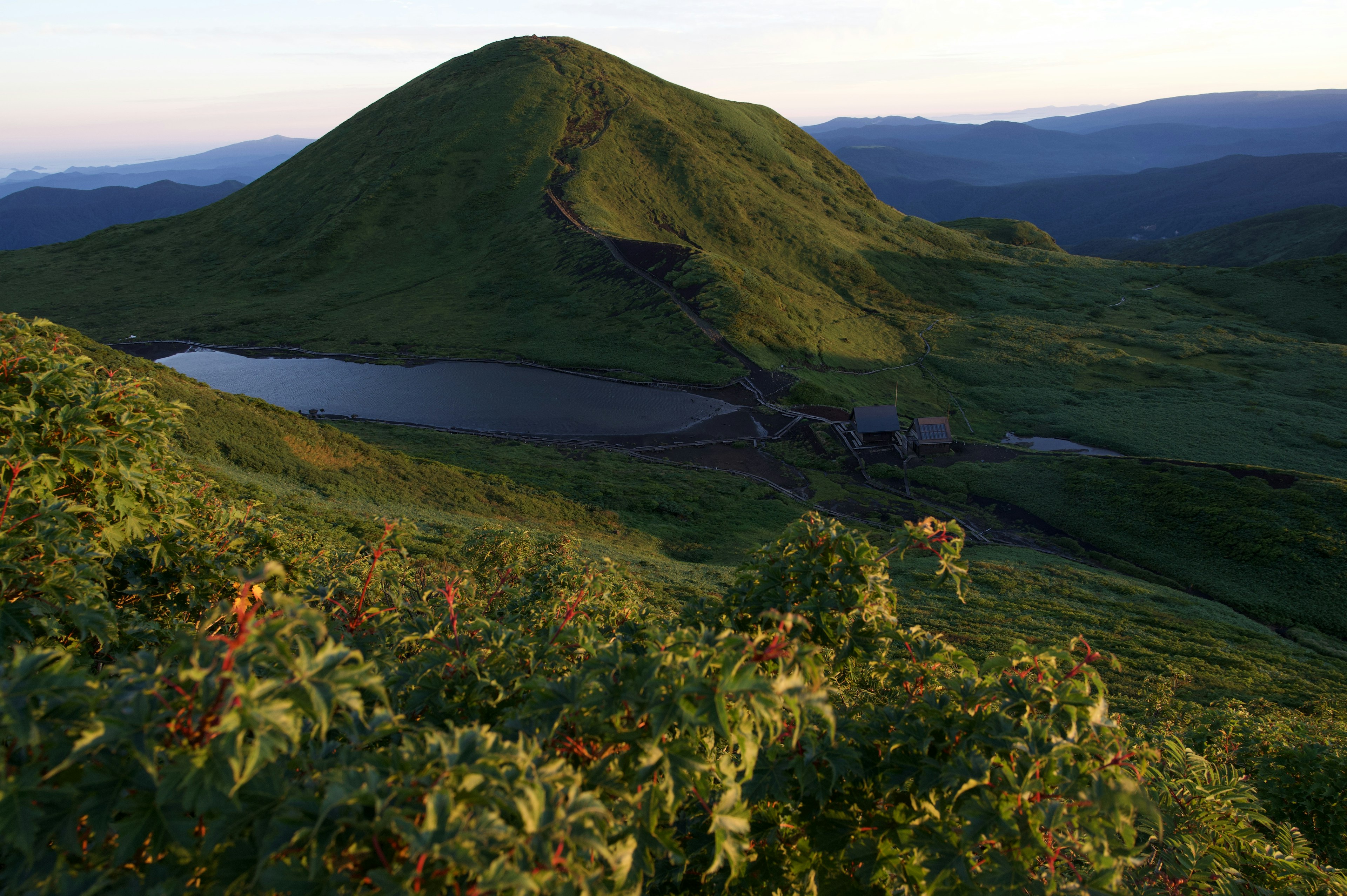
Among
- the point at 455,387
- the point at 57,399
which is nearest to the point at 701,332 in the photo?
the point at 455,387

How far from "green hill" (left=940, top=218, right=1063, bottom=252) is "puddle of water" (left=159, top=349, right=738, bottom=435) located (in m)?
121

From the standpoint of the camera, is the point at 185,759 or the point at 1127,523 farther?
the point at 1127,523

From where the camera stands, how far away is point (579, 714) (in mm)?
4266

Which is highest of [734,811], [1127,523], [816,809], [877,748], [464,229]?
[464,229]

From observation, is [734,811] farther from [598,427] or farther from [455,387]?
[455,387]

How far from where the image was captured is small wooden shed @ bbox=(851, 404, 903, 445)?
56.8 meters

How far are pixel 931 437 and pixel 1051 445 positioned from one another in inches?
555

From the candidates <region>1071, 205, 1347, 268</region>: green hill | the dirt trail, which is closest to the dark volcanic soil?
the dirt trail

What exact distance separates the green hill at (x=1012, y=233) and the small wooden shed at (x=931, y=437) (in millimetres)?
117217

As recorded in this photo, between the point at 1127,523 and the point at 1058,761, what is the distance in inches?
1835

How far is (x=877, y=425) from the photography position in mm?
56812

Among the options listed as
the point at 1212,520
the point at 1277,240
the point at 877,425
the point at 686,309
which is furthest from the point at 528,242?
the point at 1277,240

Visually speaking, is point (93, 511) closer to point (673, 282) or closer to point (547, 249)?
point (673, 282)

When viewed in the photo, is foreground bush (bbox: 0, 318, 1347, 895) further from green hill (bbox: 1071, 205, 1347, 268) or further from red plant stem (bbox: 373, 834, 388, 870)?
green hill (bbox: 1071, 205, 1347, 268)
